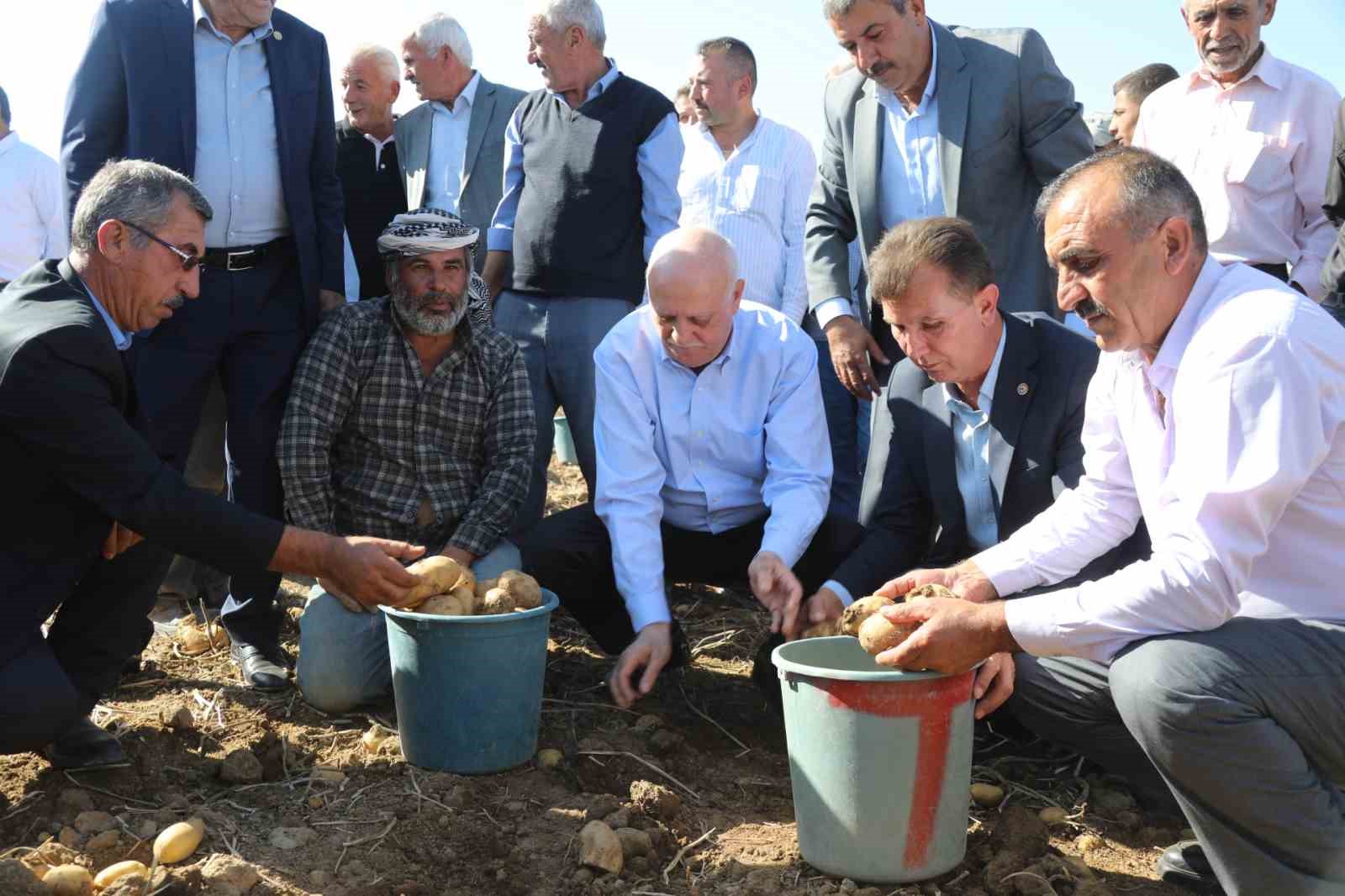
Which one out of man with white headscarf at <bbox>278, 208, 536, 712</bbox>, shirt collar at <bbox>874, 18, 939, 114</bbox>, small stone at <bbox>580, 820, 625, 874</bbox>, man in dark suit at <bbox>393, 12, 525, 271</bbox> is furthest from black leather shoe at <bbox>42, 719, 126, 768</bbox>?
shirt collar at <bbox>874, 18, 939, 114</bbox>

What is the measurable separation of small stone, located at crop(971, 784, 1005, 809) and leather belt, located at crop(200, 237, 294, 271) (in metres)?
2.85

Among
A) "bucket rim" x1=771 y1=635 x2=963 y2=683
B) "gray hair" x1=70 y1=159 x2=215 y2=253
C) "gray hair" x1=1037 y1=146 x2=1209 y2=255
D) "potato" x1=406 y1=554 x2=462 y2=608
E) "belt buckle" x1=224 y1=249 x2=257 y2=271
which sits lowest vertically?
"potato" x1=406 y1=554 x2=462 y2=608

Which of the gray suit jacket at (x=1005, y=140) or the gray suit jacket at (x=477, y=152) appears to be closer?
the gray suit jacket at (x=1005, y=140)

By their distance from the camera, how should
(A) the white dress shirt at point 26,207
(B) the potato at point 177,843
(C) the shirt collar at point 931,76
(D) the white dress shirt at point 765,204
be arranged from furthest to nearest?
(D) the white dress shirt at point 765,204
(A) the white dress shirt at point 26,207
(C) the shirt collar at point 931,76
(B) the potato at point 177,843

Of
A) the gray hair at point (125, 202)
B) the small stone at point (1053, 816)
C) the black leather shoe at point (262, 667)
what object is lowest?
the black leather shoe at point (262, 667)

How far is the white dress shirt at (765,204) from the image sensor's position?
19.4ft

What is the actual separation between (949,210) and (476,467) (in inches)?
73.4

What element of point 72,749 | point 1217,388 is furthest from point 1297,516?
point 72,749

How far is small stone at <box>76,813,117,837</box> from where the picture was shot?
3.04 metres

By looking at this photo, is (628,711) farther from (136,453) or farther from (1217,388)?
(1217,388)

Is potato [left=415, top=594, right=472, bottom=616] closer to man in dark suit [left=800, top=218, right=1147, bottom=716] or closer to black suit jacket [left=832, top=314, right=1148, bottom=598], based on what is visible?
man in dark suit [left=800, top=218, right=1147, bottom=716]

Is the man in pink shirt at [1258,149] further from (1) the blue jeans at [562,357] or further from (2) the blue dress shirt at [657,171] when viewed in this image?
(1) the blue jeans at [562,357]

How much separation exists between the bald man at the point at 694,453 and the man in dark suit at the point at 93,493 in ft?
2.65

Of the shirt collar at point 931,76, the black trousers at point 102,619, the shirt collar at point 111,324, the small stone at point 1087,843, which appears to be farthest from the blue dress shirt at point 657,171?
the small stone at point 1087,843
